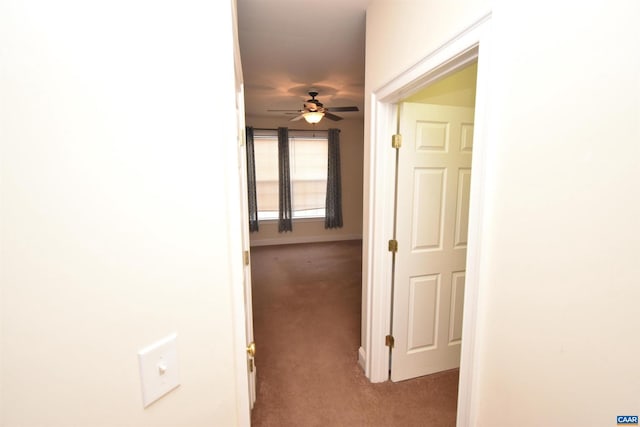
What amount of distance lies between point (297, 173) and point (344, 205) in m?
1.29

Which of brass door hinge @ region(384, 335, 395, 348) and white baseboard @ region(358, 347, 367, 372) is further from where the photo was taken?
white baseboard @ region(358, 347, 367, 372)

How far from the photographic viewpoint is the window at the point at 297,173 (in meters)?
5.88

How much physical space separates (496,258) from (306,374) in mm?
1776

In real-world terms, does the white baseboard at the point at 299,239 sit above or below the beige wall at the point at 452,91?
below

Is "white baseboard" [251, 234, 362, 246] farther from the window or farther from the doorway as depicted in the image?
the doorway

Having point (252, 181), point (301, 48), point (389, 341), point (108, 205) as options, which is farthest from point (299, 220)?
point (108, 205)

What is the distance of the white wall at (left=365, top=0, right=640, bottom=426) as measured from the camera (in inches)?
26.8

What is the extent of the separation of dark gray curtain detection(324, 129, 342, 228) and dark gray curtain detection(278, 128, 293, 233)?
85 cm

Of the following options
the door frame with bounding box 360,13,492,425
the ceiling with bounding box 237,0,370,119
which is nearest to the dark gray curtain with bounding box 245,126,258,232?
the ceiling with bounding box 237,0,370,119

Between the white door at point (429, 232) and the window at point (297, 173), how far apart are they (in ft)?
14.1

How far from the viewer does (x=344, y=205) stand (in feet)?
21.4

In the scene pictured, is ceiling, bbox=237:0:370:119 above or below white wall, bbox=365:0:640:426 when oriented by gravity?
above

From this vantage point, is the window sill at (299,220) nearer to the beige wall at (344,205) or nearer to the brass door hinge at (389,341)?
the beige wall at (344,205)

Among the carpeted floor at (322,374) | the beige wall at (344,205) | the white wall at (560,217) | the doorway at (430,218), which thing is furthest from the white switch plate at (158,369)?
the beige wall at (344,205)
